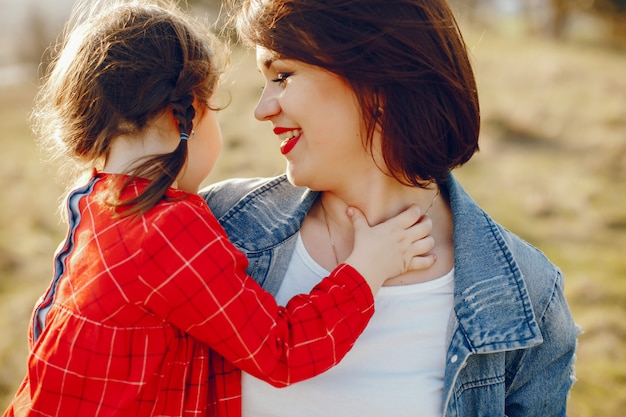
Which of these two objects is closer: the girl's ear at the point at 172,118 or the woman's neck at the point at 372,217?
the girl's ear at the point at 172,118

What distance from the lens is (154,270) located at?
1424mm

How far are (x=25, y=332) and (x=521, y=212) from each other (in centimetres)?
384

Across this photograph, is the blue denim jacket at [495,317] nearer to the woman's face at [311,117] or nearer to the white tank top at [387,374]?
the white tank top at [387,374]

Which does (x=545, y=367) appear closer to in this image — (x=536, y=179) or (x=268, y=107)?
(x=268, y=107)

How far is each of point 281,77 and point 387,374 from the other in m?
0.81

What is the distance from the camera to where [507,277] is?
1732mm

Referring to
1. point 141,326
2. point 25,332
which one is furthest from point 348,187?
point 25,332

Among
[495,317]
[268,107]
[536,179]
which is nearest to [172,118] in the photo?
[268,107]

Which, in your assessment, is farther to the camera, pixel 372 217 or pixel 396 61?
pixel 372 217

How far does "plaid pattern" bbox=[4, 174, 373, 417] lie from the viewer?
4.72 ft

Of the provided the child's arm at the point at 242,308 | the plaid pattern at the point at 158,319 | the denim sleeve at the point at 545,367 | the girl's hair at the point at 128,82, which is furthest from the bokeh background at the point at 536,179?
the denim sleeve at the point at 545,367

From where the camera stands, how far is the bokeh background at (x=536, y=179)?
3.88 metres

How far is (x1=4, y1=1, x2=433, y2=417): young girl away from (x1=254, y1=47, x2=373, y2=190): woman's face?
0.58ft

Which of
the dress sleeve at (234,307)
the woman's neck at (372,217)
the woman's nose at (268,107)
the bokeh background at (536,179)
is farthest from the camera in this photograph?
the bokeh background at (536,179)
